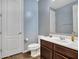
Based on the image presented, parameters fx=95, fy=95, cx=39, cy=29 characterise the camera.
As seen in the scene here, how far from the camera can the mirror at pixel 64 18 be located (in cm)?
245

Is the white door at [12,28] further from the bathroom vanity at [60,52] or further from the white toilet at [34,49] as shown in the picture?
the bathroom vanity at [60,52]

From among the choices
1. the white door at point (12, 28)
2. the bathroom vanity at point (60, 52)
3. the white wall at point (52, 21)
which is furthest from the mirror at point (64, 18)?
the white door at point (12, 28)

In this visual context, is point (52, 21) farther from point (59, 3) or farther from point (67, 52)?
point (67, 52)

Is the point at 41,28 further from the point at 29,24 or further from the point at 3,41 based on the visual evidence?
the point at 3,41

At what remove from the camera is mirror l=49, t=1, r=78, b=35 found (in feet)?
8.02

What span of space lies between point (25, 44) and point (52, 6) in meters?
1.95

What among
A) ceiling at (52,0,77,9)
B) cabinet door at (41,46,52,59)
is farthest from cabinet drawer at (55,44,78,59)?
ceiling at (52,0,77,9)

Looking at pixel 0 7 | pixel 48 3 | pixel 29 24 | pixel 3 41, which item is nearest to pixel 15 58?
pixel 3 41

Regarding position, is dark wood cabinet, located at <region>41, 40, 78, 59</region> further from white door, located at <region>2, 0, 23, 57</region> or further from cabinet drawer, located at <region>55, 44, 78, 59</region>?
white door, located at <region>2, 0, 23, 57</region>

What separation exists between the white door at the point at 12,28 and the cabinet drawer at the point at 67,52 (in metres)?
2.07

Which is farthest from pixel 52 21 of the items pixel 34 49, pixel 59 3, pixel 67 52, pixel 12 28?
pixel 67 52

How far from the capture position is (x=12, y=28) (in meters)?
3.59

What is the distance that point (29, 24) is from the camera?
13.9 ft

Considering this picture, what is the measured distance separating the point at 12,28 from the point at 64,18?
6.40 ft
